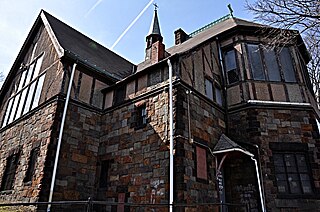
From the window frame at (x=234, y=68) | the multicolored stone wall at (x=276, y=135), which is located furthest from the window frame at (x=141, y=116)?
the window frame at (x=234, y=68)

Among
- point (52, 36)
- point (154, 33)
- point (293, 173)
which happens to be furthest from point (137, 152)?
point (154, 33)

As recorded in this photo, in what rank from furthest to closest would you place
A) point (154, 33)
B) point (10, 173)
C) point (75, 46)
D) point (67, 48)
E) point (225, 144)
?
point (154, 33)
point (75, 46)
point (67, 48)
point (10, 173)
point (225, 144)

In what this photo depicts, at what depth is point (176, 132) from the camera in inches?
279

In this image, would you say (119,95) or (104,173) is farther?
(119,95)

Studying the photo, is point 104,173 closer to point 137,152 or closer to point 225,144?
point 137,152

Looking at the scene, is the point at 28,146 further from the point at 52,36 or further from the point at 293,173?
the point at 293,173

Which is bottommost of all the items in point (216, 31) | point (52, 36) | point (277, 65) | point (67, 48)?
point (277, 65)

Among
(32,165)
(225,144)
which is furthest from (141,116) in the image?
(32,165)

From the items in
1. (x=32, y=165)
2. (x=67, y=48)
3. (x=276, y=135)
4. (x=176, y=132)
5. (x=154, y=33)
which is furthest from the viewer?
(x=154, y=33)

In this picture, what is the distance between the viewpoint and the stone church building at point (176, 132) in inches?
293

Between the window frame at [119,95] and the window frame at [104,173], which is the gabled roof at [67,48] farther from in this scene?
the window frame at [104,173]

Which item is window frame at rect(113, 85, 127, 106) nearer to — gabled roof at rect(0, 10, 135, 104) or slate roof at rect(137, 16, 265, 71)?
gabled roof at rect(0, 10, 135, 104)

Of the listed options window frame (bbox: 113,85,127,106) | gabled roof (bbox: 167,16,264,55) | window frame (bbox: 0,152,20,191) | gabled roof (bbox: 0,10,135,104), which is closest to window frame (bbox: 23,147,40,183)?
window frame (bbox: 0,152,20,191)

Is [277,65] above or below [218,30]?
below
